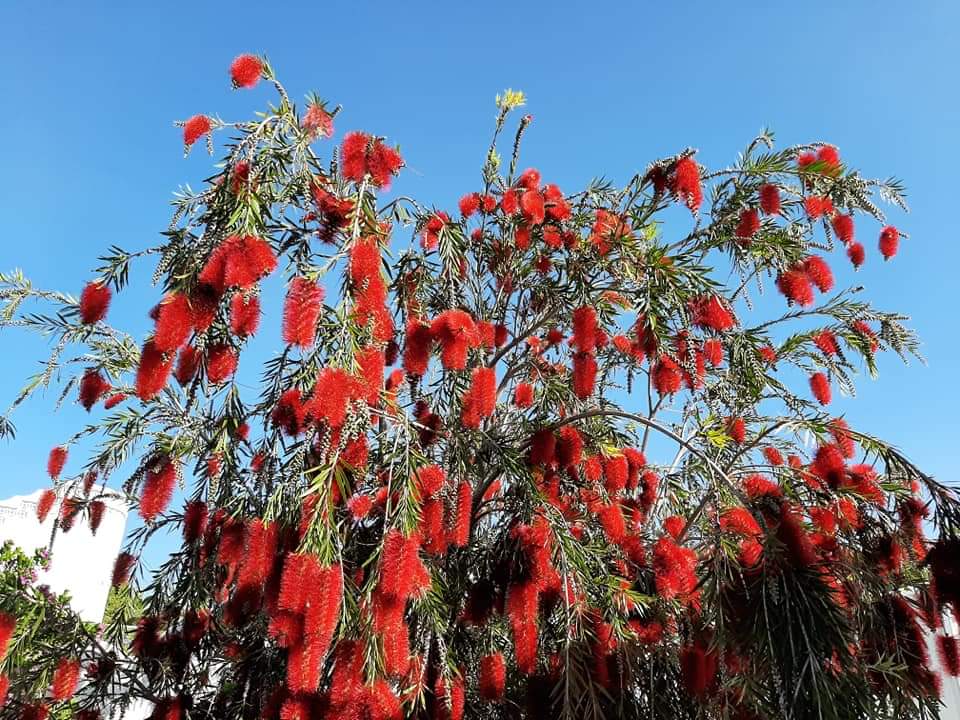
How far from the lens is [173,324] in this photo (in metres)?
2.22

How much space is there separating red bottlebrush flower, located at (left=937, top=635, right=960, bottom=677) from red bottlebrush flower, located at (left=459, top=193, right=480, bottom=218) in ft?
11.3

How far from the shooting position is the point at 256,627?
3418mm

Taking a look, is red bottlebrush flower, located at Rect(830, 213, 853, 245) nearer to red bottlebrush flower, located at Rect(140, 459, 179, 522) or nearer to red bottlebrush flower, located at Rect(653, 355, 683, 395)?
red bottlebrush flower, located at Rect(653, 355, 683, 395)

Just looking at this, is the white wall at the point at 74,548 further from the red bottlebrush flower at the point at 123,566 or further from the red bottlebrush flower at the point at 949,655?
the red bottlebrush flower at the point at 949,655

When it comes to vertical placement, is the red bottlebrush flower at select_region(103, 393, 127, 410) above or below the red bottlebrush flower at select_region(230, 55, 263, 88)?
below

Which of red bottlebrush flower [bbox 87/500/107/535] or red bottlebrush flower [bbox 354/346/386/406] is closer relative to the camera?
red bottlebrush flower [bbox 354/346/386/406]

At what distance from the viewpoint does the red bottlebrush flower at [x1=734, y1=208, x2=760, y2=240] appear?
13.9 feet

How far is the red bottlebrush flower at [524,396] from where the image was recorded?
448 centimetres

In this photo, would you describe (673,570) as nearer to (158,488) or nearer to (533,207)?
(533,207)

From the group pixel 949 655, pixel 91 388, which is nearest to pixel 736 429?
pixel 949 655

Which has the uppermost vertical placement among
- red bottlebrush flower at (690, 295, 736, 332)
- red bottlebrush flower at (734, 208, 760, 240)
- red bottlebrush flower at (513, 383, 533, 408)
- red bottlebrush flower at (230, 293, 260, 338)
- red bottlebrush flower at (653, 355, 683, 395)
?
red bottlebrush flower at (734, 208, 760, 240)

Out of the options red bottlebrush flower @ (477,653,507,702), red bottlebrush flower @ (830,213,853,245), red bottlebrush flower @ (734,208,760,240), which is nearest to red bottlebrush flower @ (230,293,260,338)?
red bottlebrush flower @ (477,653,507,702)

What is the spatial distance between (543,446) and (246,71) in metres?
2.09

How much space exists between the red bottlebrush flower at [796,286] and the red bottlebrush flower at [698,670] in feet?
7.26
